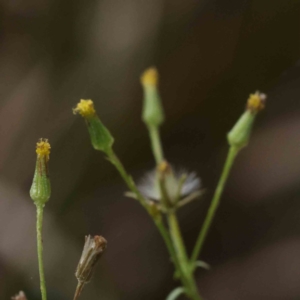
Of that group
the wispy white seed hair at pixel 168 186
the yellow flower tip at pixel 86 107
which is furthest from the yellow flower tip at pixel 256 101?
the yellow flower tip at pixel 86 107

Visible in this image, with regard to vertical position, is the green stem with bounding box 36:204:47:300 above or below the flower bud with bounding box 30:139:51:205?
below

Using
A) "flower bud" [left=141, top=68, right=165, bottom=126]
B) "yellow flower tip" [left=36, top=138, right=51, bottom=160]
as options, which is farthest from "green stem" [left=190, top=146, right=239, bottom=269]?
"yellow flower tip" [left=36, top=138, right=51, bottom=160]

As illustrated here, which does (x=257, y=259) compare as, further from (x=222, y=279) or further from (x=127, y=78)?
(x=127, y=78)

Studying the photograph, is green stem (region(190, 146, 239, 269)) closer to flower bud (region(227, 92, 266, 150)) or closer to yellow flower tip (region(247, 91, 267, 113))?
flower bud (region(227, 92, 266, 150))

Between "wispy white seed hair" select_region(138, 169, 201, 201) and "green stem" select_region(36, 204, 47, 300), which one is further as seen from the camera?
"wispy white seed hair" select_region(138, 169, 201, 201)

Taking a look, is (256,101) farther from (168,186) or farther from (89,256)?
(89,256)

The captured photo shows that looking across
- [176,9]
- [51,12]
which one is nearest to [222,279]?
[176,9]

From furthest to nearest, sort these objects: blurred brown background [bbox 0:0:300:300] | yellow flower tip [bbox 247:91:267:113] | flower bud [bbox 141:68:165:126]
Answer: blurred brown background [bbox 0:0:300:300]
flower bud [bbox 141:68:165:126]
yellow flower tip [bbox 247:91:267:113]

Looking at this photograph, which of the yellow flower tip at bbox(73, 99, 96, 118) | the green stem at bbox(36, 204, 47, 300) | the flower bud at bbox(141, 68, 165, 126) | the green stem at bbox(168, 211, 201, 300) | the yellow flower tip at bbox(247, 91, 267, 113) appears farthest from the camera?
the flower bud at bbox(141, 68, 165, 126)
